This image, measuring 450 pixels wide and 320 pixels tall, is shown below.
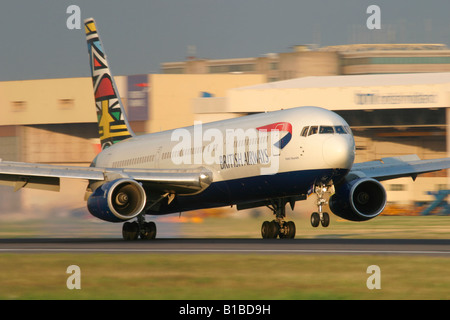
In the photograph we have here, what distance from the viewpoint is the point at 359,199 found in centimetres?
3164

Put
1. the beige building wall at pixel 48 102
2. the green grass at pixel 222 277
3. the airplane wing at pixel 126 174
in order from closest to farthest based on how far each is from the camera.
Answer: the green grass at pixel 222 277
the airplane wing at pixel 126 174
the beige building wall at pixel 48 102

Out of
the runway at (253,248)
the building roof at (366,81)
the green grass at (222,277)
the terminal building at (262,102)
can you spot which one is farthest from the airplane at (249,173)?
the building roof at (366,81)

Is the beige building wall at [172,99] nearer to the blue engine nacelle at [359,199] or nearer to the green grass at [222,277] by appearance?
the blue engine nacelle at [359,199]

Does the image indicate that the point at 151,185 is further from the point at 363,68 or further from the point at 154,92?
the point at 363,68

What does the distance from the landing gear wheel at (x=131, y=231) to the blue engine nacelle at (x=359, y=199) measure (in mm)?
8372

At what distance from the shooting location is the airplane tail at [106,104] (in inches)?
1651

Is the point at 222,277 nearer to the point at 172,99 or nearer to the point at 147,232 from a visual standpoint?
the point at 147,232

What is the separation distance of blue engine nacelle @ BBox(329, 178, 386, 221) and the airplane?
40 millimetres

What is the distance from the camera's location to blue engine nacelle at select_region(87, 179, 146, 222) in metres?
29.0

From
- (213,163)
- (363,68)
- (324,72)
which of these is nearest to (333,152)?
(213,163)

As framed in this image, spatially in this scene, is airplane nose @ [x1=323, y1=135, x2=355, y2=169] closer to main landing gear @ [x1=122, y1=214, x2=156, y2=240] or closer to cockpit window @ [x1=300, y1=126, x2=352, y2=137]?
cockpit window @ [x1=300, y1=126, x2=352, y2=137]
